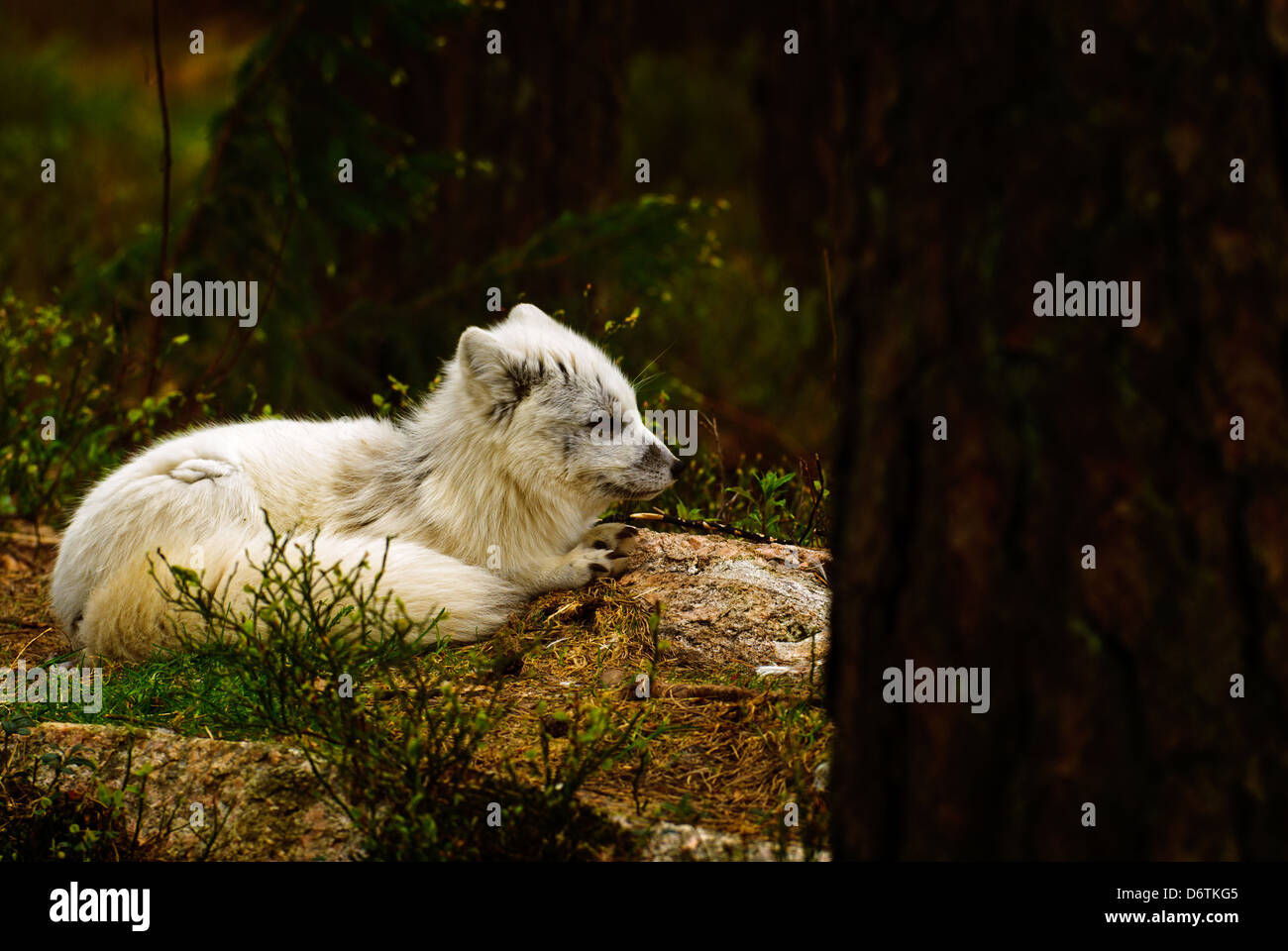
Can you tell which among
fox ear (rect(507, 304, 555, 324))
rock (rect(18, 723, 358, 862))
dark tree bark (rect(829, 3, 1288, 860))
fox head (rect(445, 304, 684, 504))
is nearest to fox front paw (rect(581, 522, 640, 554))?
fox head (rect(445, 304, 684, 504))

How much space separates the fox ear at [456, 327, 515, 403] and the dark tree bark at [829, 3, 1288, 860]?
7.84 feet

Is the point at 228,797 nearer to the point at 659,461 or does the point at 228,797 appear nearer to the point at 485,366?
the point at 485,366

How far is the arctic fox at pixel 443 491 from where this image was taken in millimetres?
4070

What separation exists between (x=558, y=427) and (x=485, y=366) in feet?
1.11

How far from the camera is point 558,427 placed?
4.32m

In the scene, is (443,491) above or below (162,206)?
below

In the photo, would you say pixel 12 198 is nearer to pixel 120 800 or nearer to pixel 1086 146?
pixel 120 800

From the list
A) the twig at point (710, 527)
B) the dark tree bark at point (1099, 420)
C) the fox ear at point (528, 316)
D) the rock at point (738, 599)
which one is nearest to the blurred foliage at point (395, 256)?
the twig at point (710, 527)

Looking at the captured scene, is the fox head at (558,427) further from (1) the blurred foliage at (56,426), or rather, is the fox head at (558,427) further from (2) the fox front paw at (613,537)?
(1) the blurred foliage at (56,426)

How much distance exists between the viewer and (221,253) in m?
6.35

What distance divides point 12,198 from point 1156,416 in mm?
11754

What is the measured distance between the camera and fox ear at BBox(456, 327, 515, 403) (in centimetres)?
421

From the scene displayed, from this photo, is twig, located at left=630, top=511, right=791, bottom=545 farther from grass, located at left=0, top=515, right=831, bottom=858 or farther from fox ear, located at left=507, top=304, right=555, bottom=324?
fox ear, located at left=507, top=304, right=555, bottom=324

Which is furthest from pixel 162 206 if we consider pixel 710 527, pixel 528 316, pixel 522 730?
pixel 522 730
